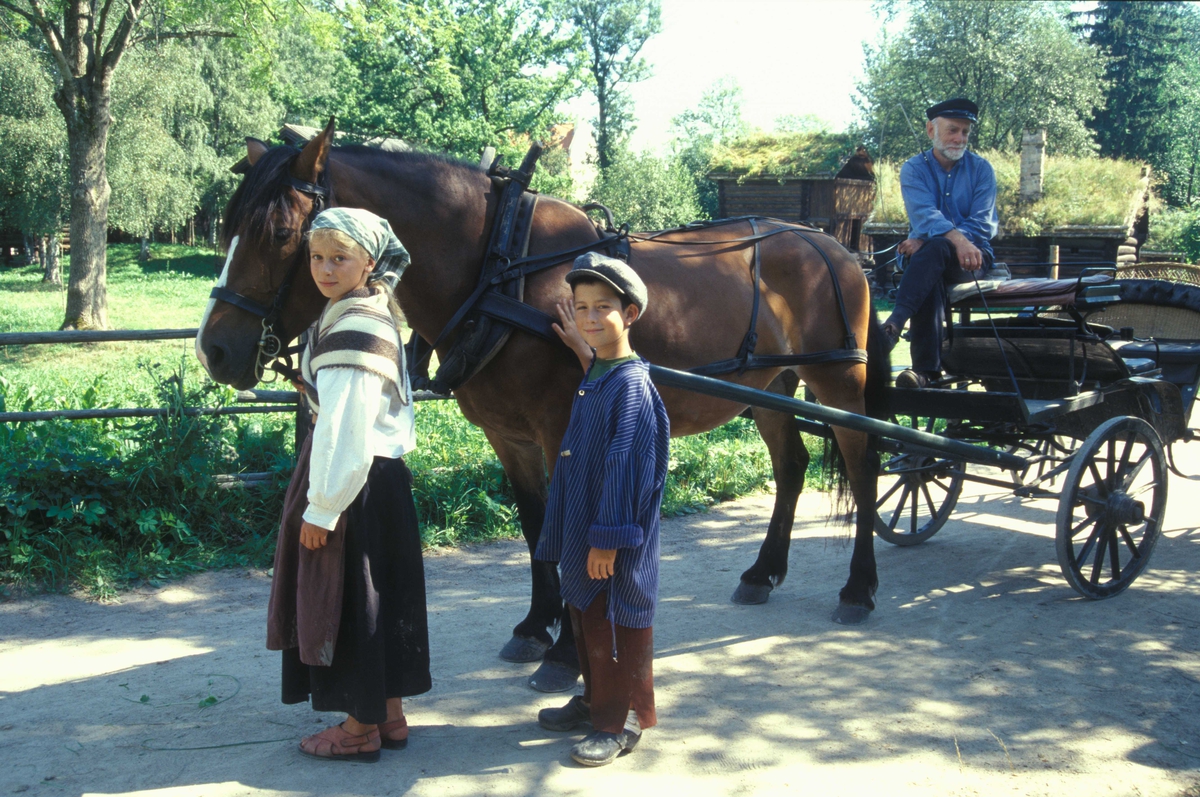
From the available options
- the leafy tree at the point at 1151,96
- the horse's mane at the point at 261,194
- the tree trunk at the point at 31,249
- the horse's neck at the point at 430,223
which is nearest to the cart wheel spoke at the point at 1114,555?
the horse's neck at the point at 430,223

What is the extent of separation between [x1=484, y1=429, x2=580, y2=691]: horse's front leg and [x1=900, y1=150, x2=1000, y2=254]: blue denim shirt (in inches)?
98.7

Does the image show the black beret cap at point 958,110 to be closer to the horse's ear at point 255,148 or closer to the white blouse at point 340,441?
the horse's ear at point 255,148

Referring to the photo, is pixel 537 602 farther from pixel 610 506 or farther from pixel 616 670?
pixel 610 506

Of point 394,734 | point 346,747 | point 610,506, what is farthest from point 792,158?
point 346,747

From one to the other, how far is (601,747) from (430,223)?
1.90m

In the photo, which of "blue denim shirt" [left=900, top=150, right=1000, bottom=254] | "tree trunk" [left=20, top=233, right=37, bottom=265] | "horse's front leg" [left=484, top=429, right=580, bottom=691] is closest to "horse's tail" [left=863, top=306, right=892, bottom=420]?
"blue denim shirt" [left=900, top=150, right=1000, bottom=254]

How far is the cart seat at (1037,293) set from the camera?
14.4 feet

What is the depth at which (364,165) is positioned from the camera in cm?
320

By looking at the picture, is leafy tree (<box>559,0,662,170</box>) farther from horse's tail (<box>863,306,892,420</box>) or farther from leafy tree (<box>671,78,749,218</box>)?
horse's tail (<box>863,306,892,420</box>)

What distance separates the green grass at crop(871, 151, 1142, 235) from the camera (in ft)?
72.1

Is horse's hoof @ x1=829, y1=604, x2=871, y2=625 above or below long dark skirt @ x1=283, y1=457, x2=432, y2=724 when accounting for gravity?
below

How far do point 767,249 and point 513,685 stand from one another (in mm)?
2301

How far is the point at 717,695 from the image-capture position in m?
3.51

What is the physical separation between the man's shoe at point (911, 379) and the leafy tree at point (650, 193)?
29.7 meters
